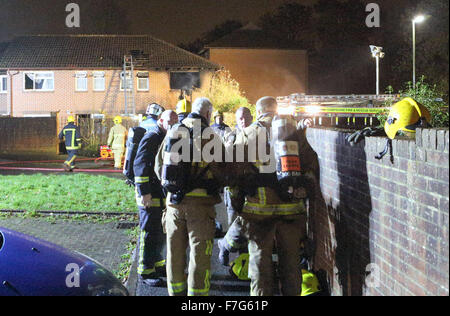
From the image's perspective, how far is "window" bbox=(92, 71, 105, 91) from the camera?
1352 inches

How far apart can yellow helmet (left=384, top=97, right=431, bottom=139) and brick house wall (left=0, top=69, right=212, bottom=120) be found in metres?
30.6

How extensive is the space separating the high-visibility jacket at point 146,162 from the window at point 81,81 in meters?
30.6

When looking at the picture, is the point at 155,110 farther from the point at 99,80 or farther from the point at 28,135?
the point at 99,80

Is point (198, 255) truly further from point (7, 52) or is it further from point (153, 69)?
point (7, 52)

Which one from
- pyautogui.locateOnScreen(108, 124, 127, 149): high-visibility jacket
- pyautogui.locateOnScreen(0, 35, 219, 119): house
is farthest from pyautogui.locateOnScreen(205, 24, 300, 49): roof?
pyautogui.locateOnScreen(108, 124, 127, 149): high-visibility jacket

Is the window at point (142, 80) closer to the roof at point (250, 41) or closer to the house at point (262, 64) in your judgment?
the house at point (262, 64)

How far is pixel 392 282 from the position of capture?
347cm

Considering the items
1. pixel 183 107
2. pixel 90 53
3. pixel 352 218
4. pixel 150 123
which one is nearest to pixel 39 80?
pixel 90 53

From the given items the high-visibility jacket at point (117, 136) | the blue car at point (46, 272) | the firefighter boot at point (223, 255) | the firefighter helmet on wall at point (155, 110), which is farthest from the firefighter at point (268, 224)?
the high-visibility jacket at point (117, 136)

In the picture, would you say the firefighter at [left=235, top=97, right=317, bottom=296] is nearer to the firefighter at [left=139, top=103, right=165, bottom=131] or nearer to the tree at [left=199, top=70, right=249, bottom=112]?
the firefighter at [left=139, top=103, right=165, bottom=131]

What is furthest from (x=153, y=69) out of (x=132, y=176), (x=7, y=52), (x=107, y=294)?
(x=107, y=294)

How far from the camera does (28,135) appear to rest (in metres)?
25.1

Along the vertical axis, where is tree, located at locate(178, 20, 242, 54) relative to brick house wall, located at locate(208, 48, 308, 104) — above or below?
above

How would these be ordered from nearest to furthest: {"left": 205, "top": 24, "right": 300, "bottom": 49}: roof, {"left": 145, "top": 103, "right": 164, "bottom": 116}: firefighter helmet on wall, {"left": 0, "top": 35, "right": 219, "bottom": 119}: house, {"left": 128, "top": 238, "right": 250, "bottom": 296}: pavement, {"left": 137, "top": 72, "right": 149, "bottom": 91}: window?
{"left": 128, "top": 238, "right": 250, "bottom": 296}: pavement → {"left": 145, "top": 103, "right": 164, "bottom": 116}: firefighter helmet on wall → {"left": 0, "top": 35, "right": 219, "bottom": 119}: house → {"left": 137, "top": 72, "right": 149, "bottom": 91}: window → {"left": 205, "top": 24, "right": 300, "bottom": 49}: roof
